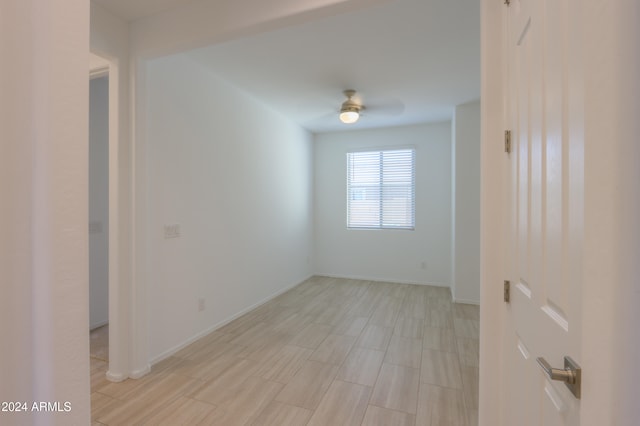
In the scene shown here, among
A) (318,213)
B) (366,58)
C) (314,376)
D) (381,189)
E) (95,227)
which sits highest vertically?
(366,58)

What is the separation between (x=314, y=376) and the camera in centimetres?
220

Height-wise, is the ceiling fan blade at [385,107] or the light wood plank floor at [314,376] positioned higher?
the ceiling fan blade at [385,107]

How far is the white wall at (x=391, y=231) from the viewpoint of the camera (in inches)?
185

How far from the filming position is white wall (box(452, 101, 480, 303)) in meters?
3.82

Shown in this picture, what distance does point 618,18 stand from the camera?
0.45 metres

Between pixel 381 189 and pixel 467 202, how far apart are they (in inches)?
61.6

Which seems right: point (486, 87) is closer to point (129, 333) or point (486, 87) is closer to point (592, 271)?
point (592, 271)

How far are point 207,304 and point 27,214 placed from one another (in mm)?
2621

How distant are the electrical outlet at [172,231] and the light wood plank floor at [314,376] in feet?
3.51

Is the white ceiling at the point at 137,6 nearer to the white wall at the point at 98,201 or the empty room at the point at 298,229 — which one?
the empty room at the point at 298,229

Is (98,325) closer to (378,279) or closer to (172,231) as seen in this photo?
(172,231)

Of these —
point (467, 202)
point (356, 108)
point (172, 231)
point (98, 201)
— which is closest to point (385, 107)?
point (356, 108)

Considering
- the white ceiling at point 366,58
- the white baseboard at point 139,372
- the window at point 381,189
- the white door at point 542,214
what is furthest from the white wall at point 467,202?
the white baseboard at point 139,372

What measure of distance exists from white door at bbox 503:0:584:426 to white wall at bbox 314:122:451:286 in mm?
3739
